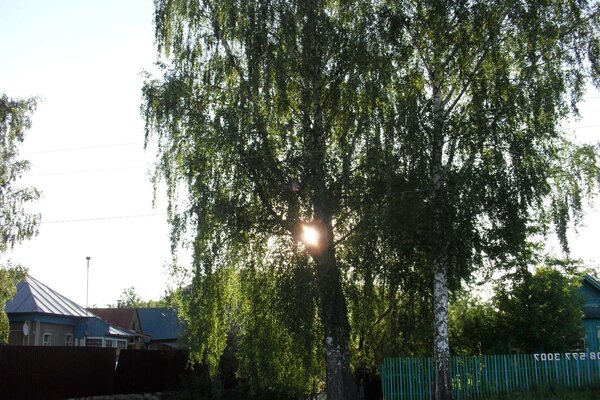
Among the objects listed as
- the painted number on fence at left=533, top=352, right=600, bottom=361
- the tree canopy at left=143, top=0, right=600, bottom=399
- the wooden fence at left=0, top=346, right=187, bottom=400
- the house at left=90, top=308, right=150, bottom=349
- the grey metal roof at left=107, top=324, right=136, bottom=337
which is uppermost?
the tree canopy at left=143, top=0, right=600, bottom=399

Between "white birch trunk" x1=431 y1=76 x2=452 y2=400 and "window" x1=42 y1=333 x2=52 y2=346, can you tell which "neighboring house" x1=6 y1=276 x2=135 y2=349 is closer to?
"window" x1=42 y1=333 x2=52 y2=346

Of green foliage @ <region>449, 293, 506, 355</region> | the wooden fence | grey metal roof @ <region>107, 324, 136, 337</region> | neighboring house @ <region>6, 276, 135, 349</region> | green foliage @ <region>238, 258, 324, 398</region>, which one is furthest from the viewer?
grey metal roof @ <region>107, 324, 136, 337</region>

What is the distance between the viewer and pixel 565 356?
17.1 metres

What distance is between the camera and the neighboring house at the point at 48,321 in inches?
1093

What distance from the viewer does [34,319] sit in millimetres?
27750

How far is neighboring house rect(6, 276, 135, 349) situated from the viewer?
2775 cm

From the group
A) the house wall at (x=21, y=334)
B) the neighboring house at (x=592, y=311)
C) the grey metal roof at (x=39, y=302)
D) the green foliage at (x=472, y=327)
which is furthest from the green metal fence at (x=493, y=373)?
the grey metal roof at (x=39, y=302)

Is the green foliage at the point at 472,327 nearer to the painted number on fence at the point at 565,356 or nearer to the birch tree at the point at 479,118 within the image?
the painted number on fence at the point at 565,356

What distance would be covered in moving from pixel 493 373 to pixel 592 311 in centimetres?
1410

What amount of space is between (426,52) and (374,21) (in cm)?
151

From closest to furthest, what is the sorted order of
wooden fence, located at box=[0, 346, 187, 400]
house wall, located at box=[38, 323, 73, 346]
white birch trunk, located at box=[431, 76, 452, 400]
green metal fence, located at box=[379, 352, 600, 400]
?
1. white birch trunk, located at box=[431, 76, 452, 400]
2. green metal fence, located at box=[379, 352, 600, 400]
3. wooden fence, located at box=[0, 346, 187, 400]
4. house wall, located at box=[38, 323, 73, 346]

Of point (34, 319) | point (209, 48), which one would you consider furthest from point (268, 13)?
point (34, 319)

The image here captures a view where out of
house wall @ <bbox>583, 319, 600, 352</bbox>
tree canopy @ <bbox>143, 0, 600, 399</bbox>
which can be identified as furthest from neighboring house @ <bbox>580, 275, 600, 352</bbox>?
tree canopy @ <bbox>143, 0, 600, 399</bbox>

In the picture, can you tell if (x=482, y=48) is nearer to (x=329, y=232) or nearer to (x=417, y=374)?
(x=329, y=232)
